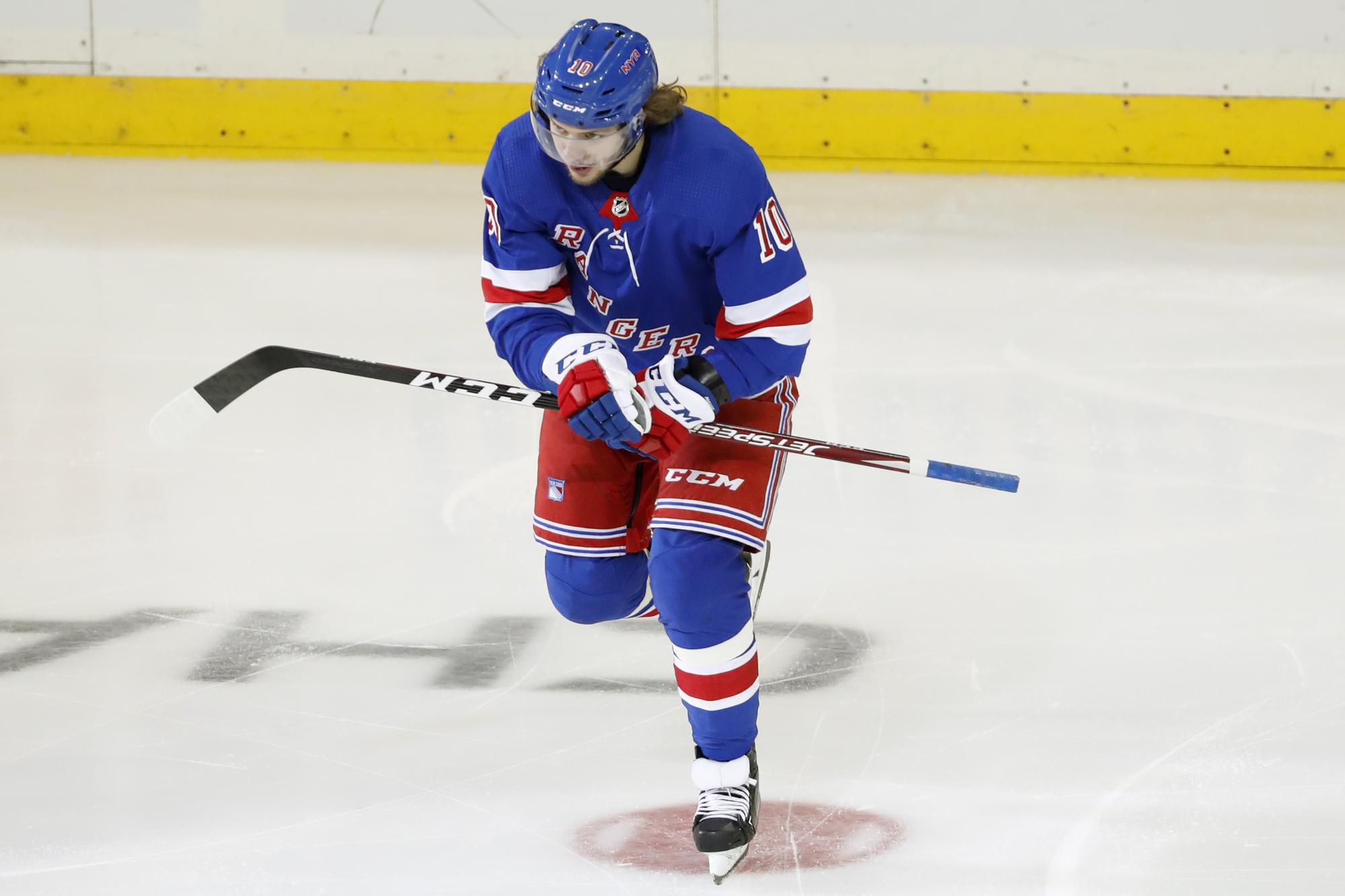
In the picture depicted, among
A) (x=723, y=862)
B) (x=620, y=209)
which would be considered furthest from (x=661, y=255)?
(x=723, y=862)

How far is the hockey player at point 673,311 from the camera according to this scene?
2076 mm

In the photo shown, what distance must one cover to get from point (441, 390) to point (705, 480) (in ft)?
1.53

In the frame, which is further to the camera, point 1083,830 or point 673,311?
point 673,311

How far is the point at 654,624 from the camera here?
292cm

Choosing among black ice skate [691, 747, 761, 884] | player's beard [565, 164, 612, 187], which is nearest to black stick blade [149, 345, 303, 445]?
player's beard [565, 164, 612, 187]

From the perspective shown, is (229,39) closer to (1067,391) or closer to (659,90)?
(1067,391)

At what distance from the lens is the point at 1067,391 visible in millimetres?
4262

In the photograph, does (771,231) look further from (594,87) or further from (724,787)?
(724,787)

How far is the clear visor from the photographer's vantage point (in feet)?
6.72

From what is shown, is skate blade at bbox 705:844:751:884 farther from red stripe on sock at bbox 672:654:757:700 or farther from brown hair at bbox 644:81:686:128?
brown hair at bbox 644:81:686:128

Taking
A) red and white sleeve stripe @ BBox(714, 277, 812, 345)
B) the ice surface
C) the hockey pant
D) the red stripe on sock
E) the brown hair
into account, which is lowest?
the ice surface

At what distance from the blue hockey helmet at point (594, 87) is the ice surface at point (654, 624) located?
958 mm

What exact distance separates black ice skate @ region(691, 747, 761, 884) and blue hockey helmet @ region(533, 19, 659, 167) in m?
0.86

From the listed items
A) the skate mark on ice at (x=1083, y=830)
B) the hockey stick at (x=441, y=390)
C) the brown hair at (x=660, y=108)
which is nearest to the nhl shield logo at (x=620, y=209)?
the brown hair at (x=660, y=108)
